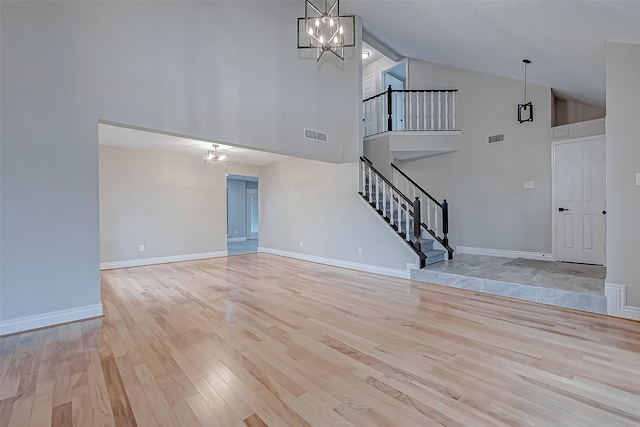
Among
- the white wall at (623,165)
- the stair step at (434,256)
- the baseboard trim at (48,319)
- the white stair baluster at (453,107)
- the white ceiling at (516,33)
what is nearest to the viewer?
the baseboard trim at (48,319)

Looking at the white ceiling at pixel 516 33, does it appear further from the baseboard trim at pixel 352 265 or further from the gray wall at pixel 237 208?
the gray wall at pixel 237 208

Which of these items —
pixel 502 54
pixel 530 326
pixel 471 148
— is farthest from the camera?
pixel 471 148

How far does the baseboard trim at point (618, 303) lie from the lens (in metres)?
2.96

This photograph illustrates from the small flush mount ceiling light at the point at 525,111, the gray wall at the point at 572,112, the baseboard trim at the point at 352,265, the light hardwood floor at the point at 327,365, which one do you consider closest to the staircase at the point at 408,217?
the baseboard trim at the point at 352,265

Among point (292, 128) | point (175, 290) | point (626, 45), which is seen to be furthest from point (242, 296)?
point (626, 45)

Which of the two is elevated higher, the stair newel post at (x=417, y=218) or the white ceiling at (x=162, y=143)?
the white ceiling at (x=162, y=143)

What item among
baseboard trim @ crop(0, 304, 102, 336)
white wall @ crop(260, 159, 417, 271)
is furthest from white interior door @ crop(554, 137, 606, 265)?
baseboard trim @ crop(0, 304, 102, 336)

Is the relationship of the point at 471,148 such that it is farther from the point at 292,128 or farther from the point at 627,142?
the point at 292,128

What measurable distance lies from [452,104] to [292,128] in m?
3.85

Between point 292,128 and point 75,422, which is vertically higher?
point 292,128

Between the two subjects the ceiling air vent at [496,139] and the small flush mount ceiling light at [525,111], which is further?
the ceiling air vent at [496,139]

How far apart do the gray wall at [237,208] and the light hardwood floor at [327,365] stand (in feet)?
27.7

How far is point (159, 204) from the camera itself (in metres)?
6.62

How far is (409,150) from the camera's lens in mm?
6219
